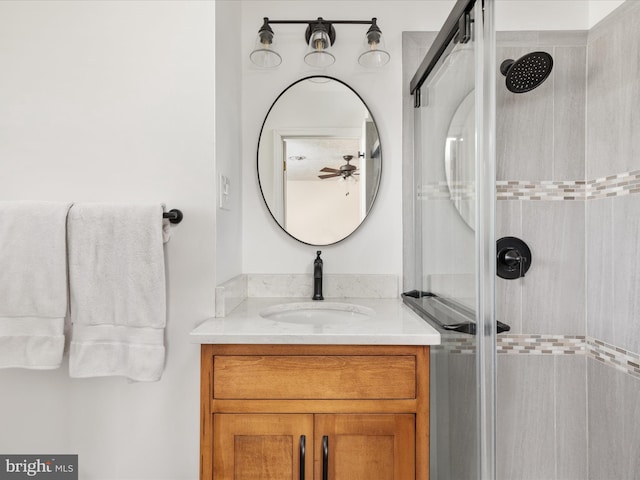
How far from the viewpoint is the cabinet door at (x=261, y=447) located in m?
1.03

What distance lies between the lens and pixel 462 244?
1003mm

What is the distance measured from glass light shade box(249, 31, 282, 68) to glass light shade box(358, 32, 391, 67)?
37 cm

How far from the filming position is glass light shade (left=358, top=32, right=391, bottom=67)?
1.53 metres

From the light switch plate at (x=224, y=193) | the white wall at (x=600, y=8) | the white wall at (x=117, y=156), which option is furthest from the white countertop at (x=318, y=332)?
the white wall at (x=600, y=8)

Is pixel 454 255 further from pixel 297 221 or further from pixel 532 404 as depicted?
pixel 532 404

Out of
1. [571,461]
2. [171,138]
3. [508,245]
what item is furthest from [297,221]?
[571,461]

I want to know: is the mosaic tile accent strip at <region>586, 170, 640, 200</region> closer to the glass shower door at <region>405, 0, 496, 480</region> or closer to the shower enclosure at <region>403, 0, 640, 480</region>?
the shower enclosure at <region>403, 0, 640, 480</region>

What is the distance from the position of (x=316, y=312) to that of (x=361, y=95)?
0.97 metres

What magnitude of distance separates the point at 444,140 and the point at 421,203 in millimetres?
361

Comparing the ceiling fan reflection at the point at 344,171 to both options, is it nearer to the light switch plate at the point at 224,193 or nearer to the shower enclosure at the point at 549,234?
the shower enclosure at the point at 549,234

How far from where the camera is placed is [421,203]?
1481mm

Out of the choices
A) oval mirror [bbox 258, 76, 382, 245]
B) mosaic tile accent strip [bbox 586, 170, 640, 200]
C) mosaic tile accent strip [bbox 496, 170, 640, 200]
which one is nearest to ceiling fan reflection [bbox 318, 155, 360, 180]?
oval mirror [bbox 258, 76, 382, 245]

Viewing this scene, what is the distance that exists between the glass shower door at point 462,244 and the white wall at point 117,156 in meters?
0.76

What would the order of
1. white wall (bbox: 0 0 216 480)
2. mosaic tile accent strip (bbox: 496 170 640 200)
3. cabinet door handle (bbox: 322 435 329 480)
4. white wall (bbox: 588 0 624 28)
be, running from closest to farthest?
cabinet door handle (bbox: 322 435 329 480) < white wall (bbox: 0 0 216 480) < white wall (bbox: 588 0 624 28) < mosaic tile accent strip (bbox: 496 170 640 200)
